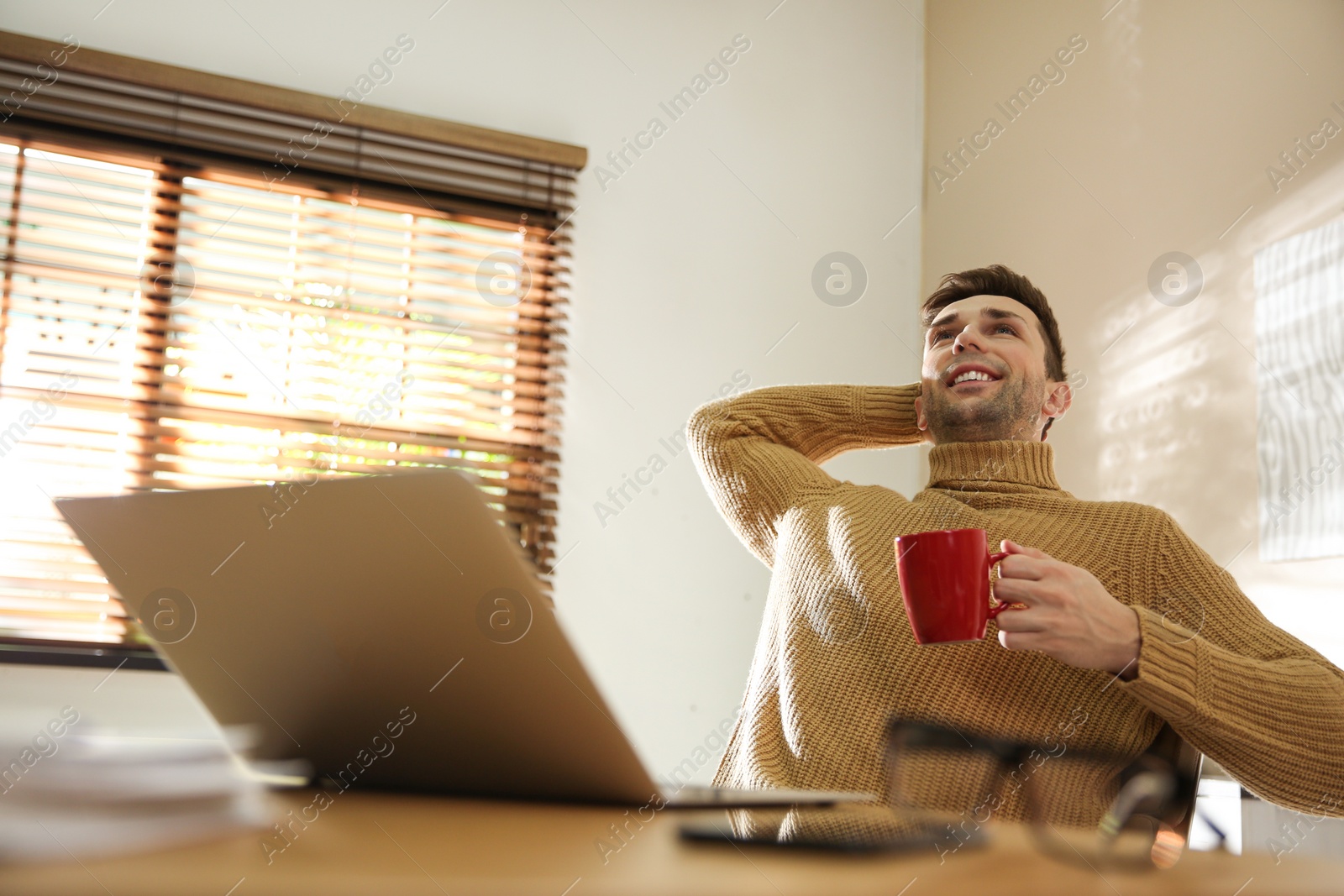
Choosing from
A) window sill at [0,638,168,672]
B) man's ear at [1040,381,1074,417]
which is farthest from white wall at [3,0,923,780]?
man's ear at [1040,381,1074,417]

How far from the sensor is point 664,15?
271 cm

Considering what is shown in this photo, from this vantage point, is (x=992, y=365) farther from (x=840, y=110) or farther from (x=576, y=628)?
(x=840, y=110)

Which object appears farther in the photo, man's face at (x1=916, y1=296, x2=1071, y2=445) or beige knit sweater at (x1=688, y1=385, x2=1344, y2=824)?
man's face at (x1=916, y1=296, x2=1071, y2=445)

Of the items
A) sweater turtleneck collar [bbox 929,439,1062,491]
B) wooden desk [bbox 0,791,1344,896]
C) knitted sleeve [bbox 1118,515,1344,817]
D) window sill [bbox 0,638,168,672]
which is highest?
sweater turtleneck collar [bbox 929,439,1062,491]

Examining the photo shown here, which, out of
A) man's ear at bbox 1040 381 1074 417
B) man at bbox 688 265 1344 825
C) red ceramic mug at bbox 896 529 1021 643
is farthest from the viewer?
man's ear at bbox 1040 381 1074 417

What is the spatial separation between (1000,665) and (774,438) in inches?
21.7

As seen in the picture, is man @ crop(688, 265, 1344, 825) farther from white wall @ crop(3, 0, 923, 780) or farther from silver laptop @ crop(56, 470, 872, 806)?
white wall @ crop(3, 0, 923, 780)

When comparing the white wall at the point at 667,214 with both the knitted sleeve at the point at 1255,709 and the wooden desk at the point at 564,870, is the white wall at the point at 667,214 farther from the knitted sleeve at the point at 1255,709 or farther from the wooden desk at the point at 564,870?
the wooden desk at the point at 564,870

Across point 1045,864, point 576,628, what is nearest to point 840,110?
point 576,628

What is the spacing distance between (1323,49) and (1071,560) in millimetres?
1116

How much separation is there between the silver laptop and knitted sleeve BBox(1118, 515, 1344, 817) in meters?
0.46

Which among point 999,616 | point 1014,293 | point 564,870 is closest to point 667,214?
point 1014,293

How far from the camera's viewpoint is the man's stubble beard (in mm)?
1405

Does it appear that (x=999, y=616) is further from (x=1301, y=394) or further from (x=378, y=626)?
(x=1301, y=394)
